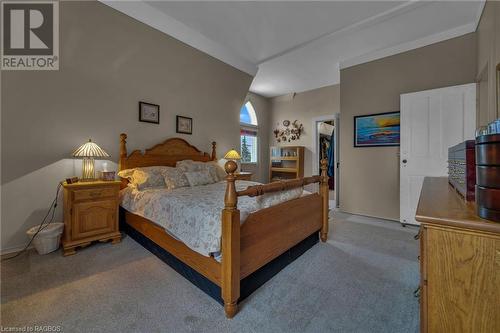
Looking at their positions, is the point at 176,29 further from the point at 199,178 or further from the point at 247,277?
the point at 247,277

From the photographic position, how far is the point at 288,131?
6117 mm

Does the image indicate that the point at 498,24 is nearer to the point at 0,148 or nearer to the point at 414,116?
the point at 414,116

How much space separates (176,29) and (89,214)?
2.80 metres

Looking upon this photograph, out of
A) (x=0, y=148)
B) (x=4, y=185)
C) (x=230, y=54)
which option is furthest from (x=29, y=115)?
(x=230, y=54)

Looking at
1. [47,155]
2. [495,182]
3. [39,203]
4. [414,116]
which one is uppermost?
[414,116]

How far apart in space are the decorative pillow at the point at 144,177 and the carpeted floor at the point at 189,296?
0.79 meters

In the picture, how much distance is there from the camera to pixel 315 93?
220 inches

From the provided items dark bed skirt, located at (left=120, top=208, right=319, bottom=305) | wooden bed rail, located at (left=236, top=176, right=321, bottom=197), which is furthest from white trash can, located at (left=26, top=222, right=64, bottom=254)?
wooden bed rail, located at (left=236, top=176, right=321, bottom=197)

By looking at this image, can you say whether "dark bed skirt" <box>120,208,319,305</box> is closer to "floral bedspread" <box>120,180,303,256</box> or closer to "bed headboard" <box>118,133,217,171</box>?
"floral bedspread" <box>120,180,303,256</box>

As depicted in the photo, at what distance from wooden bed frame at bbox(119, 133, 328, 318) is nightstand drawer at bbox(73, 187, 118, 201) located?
369 millimetres

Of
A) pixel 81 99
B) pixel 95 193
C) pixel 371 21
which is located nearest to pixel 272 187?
pixel 95 193

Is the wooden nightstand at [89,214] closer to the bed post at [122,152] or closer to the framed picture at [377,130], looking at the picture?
the bed post at [122,152]

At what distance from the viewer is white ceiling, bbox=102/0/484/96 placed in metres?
2.73

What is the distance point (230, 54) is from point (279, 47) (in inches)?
36.3
